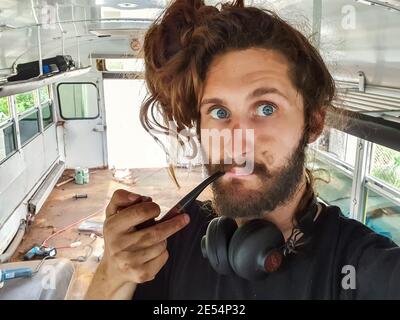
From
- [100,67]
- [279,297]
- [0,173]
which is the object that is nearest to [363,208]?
[279,297]

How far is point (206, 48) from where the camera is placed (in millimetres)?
969

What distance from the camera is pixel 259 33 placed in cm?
95

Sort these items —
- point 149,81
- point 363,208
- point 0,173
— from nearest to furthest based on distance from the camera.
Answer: point 149,81
point 363,208
point 0,173

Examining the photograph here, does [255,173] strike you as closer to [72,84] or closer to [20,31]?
[20,31]

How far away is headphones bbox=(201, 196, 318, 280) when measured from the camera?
84 centimetres

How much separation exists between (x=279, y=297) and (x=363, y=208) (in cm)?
168

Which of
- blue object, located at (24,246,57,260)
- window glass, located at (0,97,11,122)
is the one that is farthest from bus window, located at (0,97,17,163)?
blue object, located at (24,246,57,260)

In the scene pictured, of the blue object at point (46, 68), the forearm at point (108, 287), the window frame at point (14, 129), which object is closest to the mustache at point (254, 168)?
the forearm at point (108, 287)

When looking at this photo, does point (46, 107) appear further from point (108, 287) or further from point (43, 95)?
point (108, 287)

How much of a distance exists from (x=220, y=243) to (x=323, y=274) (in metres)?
0.23

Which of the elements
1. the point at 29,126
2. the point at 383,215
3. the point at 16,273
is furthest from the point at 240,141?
the point at 29,126

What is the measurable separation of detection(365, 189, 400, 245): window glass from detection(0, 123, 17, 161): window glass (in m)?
3.58

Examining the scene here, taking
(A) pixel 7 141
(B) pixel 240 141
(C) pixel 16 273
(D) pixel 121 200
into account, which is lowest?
(C) pixel 16 273

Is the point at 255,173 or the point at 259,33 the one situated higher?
the point at 259,33
